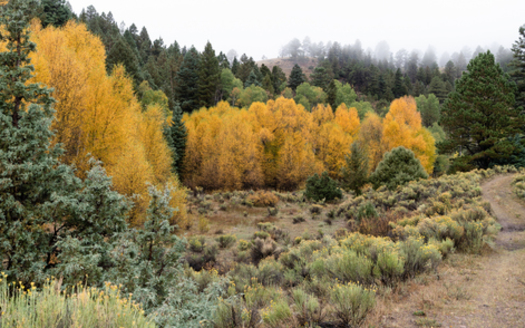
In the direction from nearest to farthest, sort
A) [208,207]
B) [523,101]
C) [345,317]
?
[345,317] < [208,207] < [523,101]

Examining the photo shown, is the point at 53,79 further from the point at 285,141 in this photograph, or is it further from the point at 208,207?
the point at 285,141

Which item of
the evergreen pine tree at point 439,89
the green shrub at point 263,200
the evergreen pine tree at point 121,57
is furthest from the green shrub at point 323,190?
the evergreen pine tree at point 439,89

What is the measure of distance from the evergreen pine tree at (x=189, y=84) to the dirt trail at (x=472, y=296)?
4865 cm

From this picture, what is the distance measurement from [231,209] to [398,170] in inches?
504

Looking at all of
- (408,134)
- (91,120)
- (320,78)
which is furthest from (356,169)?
(320,78)

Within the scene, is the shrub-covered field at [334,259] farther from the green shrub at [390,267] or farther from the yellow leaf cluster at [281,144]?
the yellow leaf cluster at [281,144]

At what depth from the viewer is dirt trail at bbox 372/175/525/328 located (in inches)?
151

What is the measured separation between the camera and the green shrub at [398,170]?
18.6 metres

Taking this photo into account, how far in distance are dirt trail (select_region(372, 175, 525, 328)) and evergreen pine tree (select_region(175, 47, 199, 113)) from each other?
4865 centimetres

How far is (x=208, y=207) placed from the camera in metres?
21.2

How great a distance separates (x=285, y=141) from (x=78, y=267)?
29.4 meters

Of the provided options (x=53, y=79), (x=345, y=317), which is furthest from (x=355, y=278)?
(x=53, y=79)

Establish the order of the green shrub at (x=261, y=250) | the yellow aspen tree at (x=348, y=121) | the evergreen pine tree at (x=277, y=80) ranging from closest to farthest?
1. the green shrub at (x=261, y=250)
2. the yellow aspen tree at (x=348, y=121)
3. the evergreen pine tree at (x=277, y=80)

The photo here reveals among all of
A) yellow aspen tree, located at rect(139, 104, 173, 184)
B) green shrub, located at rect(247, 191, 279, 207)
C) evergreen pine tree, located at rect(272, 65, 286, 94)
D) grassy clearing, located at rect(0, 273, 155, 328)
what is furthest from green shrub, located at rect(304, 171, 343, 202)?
evergreen pine tree, located at rect(272, 65, 286, 94)
